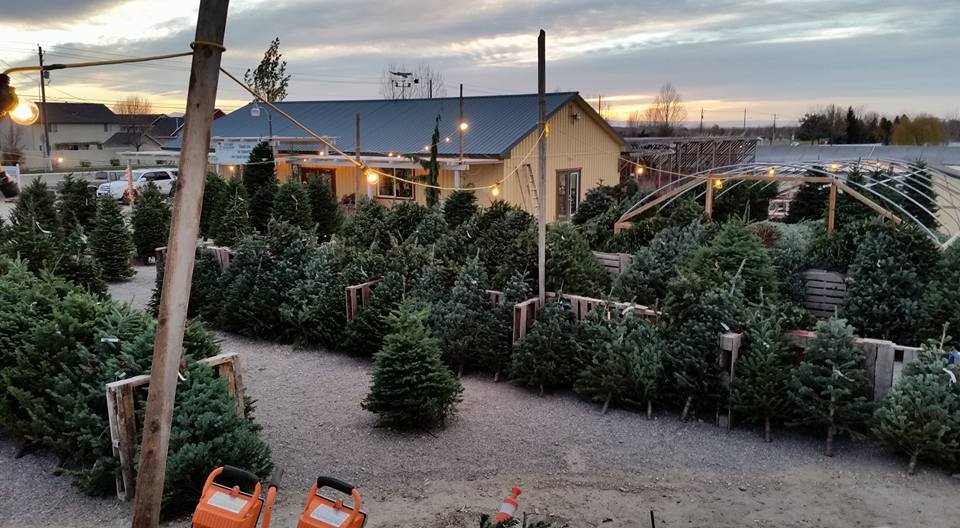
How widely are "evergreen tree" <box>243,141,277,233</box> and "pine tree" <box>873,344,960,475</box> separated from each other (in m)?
20.0

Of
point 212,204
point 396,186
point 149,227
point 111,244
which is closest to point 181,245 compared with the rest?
point 111,244

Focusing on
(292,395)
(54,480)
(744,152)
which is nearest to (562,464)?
(292,395)

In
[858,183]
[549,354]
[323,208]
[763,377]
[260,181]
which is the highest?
[858,183]

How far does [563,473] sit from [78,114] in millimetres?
83344

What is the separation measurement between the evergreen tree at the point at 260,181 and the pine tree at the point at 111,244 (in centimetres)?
637

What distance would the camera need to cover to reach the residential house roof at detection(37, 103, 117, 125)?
7434cm

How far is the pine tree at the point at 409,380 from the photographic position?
7.86 metres

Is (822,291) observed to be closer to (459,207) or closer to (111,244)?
(459,207)

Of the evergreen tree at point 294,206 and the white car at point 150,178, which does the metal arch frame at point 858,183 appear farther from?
the white car at point 150,178

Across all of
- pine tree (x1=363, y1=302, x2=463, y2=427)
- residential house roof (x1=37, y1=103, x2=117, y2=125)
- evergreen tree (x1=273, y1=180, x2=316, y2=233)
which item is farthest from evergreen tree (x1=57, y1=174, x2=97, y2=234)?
residential house roof (x1=37, y1=103, x2=117, y2=125)

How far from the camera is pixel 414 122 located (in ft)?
105

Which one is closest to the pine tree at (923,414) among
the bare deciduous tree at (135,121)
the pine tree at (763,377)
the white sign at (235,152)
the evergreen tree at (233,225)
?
the pine tree at (763,377)

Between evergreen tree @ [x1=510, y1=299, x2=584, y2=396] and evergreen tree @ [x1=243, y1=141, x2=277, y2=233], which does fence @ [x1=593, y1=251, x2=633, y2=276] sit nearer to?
evergreen tree @ [x1=510, y1=299, x2=584, y2=396]

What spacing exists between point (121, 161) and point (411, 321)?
67.5m
